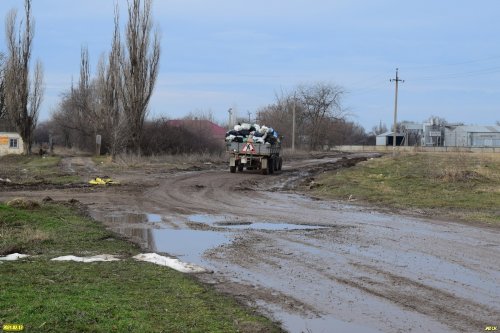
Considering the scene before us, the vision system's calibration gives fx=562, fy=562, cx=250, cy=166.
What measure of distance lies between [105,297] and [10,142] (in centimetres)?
6032

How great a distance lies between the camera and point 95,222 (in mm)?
14297

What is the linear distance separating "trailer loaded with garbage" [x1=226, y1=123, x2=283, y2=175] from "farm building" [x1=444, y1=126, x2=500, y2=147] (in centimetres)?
9614

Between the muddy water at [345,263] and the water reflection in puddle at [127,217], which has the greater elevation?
the muddy water at [345,263]

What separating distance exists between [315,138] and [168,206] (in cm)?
7500

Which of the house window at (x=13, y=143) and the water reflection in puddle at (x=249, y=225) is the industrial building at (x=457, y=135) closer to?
the house window at (x=13, y=143)

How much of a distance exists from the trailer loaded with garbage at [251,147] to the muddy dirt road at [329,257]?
41.2 ft

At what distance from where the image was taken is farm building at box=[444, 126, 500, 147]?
122 metres

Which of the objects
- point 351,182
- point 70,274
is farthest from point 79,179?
point 70,274

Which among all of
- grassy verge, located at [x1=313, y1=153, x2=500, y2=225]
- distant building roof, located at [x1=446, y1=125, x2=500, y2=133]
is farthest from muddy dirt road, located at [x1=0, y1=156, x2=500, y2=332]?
distant building roof, located at [x1=446, y1=125, x2=500, y2=133]

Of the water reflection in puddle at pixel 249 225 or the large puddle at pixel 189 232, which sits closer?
the large puddle at pixel 189 232

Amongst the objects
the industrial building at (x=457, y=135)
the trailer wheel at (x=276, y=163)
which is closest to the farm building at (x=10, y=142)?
the trailer wheel at (x=276, y=163)

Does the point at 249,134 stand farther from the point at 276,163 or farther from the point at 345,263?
the point at 345,263

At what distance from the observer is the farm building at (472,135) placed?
12162cm

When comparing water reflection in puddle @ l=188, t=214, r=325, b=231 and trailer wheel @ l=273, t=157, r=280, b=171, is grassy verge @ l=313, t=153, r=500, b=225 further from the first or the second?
trailer wheel @ l=273, t=157, r=280, b=171
